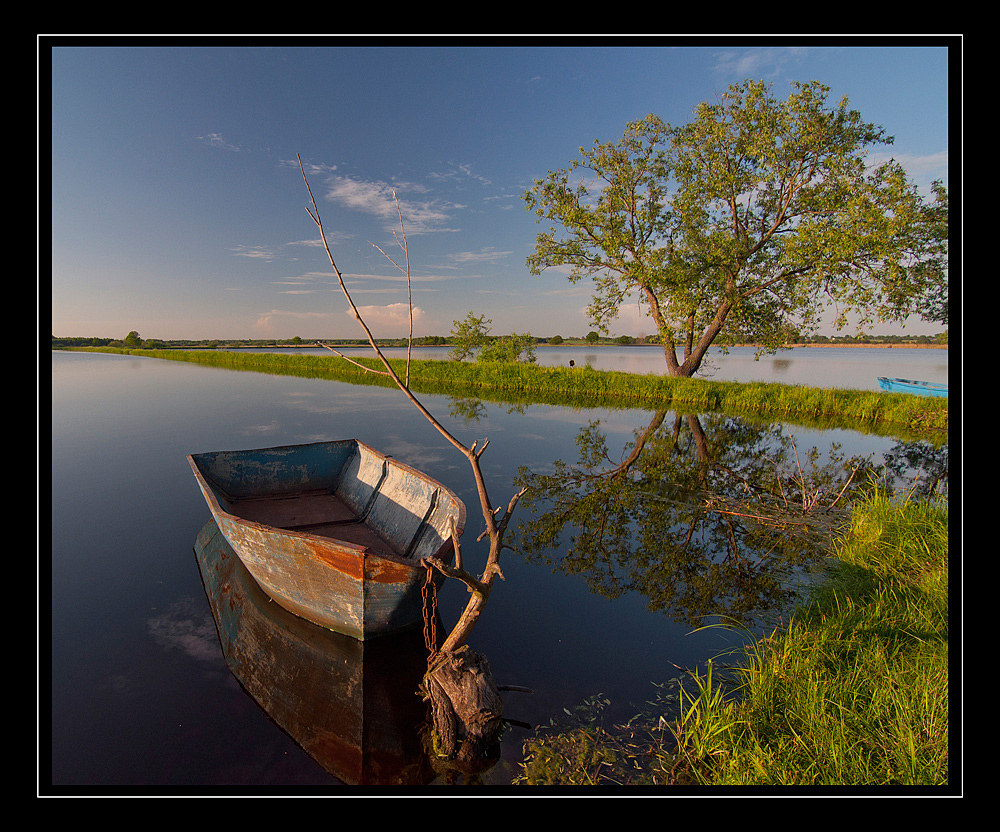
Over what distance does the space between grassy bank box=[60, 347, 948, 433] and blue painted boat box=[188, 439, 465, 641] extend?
Result: 13.3 metres

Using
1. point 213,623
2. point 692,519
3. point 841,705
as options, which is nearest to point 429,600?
point 213,623

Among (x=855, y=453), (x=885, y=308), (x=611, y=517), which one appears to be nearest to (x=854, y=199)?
(x=885, y=308)

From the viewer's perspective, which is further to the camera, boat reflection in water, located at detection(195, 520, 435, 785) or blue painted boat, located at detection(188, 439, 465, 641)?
blue painted boat, located at detection(188, 439, 465, 641)

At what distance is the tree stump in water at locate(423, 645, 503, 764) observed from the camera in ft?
→ 9.66

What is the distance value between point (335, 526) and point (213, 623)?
1.63 meters

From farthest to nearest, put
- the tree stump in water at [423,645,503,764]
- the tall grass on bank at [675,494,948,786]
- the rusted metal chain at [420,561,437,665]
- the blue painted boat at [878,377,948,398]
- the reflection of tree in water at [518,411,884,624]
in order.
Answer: the blue painted boat at [878,377,948,398], the reflection of tree in water at [518,411,884,624], the rusted metal chain at [420,561,437,665], the tree stump in water at [423,645,503,764], the tall grass on bank at [675,494,948,786]

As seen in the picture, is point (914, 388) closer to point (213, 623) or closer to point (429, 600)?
point (429, 600)

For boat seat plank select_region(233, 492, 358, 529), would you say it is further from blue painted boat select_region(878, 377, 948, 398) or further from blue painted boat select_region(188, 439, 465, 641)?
blue painted boat select_region(878, 377, 948, 398)

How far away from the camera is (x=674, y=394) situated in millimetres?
19797

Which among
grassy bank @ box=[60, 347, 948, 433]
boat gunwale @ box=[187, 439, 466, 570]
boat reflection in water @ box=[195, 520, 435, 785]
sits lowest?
boat reflection in water @ box=[195, 520, 435, 785]

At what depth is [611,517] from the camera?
7.30 meters

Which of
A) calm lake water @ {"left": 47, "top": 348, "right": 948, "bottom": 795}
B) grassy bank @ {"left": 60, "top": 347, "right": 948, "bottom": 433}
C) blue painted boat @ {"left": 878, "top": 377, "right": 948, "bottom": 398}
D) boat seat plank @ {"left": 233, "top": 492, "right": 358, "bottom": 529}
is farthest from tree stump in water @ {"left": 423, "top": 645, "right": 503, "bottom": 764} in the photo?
blue painted boat @ {"left": 878, "top": 377, "right": 948, "bottom": 398}

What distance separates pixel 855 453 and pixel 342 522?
1270cm

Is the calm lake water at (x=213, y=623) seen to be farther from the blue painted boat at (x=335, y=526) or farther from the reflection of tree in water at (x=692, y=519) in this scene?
the blue painted boat at (x=335, y=526)
